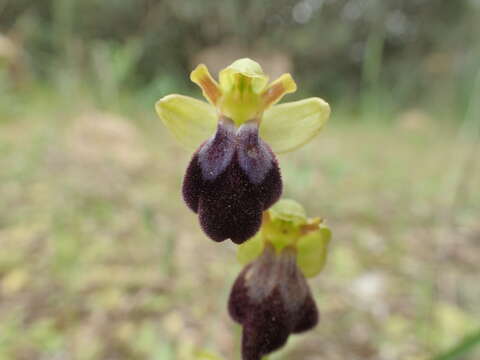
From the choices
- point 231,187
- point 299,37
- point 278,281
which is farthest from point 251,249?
point 299,37

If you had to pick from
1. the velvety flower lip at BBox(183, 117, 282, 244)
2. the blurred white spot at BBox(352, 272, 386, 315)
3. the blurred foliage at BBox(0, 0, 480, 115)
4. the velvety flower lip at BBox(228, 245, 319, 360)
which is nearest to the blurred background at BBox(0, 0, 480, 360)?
the blurred white spot at BBox(352, 272, 386, 315)

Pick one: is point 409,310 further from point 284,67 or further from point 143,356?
point 284,67

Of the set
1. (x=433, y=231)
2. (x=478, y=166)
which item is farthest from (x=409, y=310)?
(x=478, y=166)

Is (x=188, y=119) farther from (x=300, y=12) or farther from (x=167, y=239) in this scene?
(x=300, y=12)

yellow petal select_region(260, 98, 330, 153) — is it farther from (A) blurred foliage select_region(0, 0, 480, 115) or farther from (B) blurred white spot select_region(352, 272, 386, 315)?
(A) blurred foliage select_region(0, 0, 480, 115)

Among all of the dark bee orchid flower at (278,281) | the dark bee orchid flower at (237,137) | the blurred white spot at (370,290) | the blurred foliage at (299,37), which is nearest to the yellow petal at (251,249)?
the dark bee orchid flower at (278,281)
